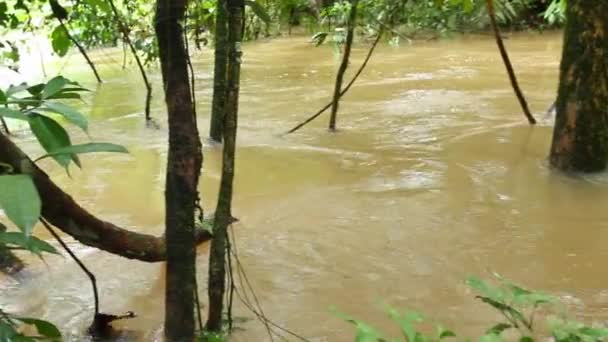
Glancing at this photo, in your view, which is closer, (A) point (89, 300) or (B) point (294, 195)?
(A) point (89, 300)

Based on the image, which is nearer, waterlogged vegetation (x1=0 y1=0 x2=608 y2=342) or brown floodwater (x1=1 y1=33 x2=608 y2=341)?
waterlogged vegetation (x1=0 y1=0 x2=608 y2=342)

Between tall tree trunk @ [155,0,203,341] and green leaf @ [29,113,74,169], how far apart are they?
679 mm

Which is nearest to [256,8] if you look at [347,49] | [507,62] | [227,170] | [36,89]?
[227,170]

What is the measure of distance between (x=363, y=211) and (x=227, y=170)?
1.96m

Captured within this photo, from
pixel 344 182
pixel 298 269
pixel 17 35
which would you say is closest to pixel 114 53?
pixel 17 35

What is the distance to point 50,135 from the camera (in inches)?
52.0

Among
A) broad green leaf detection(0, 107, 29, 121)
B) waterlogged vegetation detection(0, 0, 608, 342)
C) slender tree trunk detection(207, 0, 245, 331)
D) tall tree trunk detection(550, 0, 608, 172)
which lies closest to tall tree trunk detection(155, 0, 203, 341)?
waterlogged vegetation detection(0, 0, 608, 342)

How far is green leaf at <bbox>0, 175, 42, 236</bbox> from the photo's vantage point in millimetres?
1007

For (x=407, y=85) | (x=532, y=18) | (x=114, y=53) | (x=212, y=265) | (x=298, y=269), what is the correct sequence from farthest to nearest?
1. (x=532, y=18)
2. (x=114, y=53)
3. (x=407, y=85)
4. (x=298, y=269)
5. (x=212, y=265)

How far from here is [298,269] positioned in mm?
3256

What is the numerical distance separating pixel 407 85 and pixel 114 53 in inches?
282

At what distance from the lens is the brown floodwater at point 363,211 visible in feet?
9.52

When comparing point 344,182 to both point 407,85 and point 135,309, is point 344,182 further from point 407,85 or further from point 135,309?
point 407,85

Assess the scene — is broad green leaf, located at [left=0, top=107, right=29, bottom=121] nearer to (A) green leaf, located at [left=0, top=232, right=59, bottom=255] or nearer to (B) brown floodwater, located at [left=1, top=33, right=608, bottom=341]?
(A) green leaf, located at [left=0, top=232, right=59, bottom=255]
